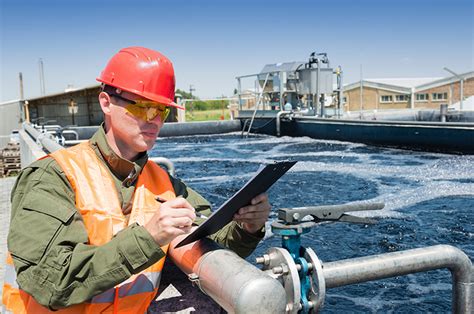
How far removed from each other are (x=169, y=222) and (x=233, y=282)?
271 mm

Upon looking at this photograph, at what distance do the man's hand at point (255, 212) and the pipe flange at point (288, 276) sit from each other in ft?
1.05

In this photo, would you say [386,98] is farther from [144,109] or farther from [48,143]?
[144,109]

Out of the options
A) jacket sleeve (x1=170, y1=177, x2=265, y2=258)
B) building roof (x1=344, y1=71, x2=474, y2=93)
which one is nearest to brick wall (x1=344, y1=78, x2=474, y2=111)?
building roof (x1=344, y1=71, x2=474, y2=93)

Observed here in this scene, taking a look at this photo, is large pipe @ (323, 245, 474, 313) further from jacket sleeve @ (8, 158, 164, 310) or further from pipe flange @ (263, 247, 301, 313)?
jacket sleeve @ (8, 158, 164, 310)

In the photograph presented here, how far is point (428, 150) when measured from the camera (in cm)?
1298

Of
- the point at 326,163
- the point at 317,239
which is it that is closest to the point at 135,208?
the point at 317,239

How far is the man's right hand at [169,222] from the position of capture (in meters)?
1.34

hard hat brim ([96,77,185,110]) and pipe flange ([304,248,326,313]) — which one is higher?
hard hat brim ([96,77,185,110])

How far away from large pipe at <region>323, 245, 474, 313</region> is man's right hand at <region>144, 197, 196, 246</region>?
1.36 ft

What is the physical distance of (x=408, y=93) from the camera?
130 feet

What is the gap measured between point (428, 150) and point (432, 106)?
92.1 feet

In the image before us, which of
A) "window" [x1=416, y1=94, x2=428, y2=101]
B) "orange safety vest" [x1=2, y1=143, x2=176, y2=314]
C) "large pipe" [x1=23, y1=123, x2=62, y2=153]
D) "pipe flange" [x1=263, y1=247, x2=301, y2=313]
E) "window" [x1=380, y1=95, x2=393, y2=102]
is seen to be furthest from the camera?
"window" [x1=380, y1=95, x2=393, y2=102]

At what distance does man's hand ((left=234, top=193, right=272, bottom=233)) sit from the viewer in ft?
5.47

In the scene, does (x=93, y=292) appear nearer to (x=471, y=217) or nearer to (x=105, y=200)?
(x=105, y=200)
